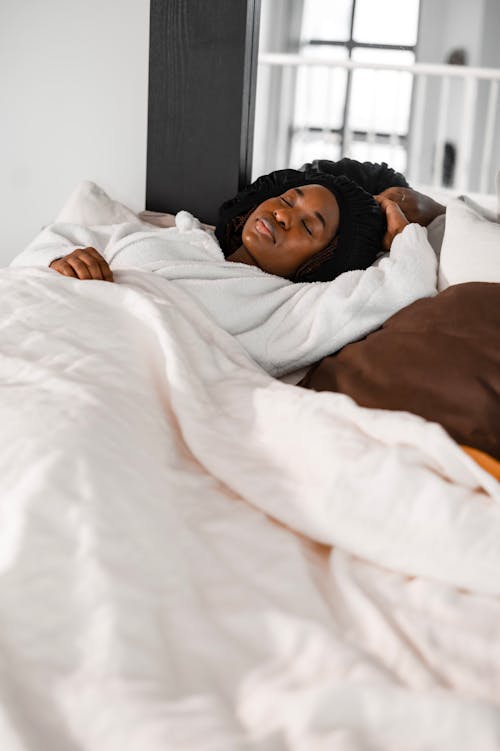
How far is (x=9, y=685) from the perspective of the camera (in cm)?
59

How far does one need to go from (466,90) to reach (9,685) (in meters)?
2.59

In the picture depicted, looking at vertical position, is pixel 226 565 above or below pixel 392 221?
below

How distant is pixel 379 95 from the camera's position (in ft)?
8.48

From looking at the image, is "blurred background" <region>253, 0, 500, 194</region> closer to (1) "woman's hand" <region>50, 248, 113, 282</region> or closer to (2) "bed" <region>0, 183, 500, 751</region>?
(1) "woman's hand" <region>50, 248, 113, 282</region>

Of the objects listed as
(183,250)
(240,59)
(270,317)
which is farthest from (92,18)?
(270,317)

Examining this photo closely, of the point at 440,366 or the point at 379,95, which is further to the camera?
the point at 379,95

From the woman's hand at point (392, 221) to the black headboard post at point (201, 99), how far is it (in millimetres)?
408

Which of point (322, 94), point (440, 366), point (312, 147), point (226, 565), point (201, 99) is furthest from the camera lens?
point (312, 147)

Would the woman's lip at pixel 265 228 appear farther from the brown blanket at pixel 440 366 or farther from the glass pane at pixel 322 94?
the glass pane at pixel 322 94

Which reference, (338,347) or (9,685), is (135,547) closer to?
(9,685)

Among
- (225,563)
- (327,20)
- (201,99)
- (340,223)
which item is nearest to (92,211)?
(201,99)

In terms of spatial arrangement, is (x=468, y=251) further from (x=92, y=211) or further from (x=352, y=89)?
(x=352, y=89)

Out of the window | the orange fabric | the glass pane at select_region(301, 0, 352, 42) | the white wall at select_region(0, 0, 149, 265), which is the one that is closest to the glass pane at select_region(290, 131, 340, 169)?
the window

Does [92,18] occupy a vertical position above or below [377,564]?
above
